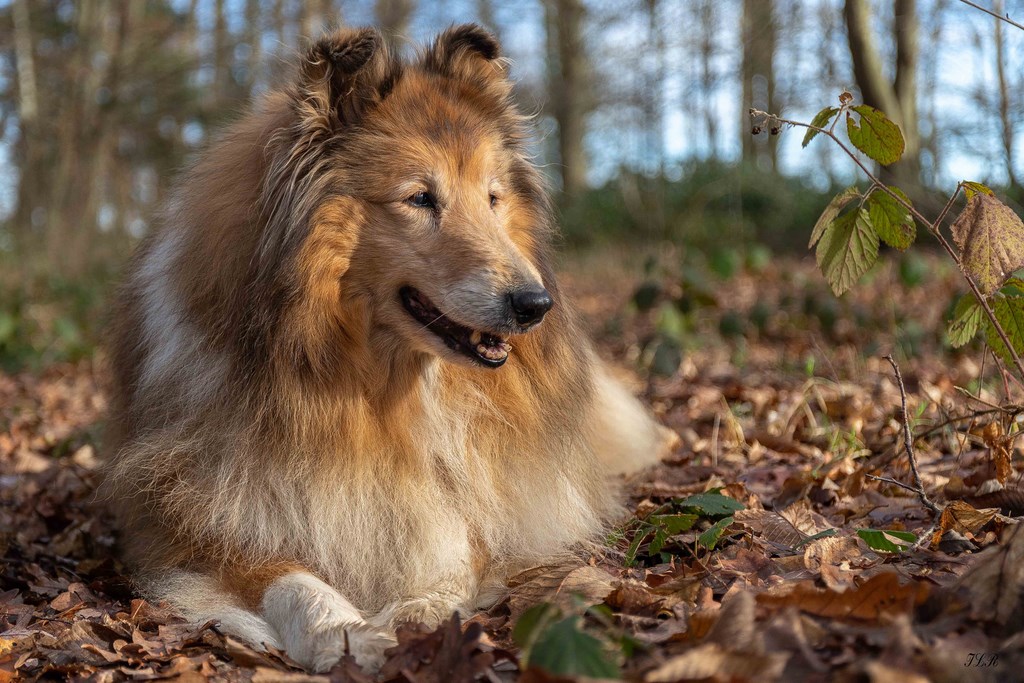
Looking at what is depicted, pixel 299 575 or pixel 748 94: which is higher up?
pixel 748 94

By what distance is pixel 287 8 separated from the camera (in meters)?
18.5

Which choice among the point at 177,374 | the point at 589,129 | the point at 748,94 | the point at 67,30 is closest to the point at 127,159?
the point at 67,30

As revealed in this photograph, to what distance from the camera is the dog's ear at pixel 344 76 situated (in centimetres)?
306

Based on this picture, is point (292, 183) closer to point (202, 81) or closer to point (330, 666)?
point (330, 666)

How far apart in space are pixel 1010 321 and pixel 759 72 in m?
19.0

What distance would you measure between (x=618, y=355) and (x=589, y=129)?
54.7 feet

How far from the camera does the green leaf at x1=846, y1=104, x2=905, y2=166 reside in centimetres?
284

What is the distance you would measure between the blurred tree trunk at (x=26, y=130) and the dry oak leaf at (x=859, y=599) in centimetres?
1515

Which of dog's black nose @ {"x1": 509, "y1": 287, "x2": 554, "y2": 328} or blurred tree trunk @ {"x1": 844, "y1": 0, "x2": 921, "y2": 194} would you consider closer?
dog's black nose @ {"x1": 509, "y1": 287, "x2": 554, "y2": 328}

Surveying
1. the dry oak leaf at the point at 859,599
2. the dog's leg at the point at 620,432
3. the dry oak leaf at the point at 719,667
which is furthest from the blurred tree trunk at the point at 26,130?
the dry oak leaf at the point at 719,667

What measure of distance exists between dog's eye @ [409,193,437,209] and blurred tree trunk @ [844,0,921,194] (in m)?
6.73

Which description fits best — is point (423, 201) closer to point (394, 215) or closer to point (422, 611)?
point (394, 215)

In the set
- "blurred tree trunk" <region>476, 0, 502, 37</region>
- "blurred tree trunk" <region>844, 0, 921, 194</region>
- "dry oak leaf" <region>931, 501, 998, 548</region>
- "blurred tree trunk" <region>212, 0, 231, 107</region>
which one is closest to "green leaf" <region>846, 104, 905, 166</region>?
"dry oak leaf" <region>931, 501, 998, 548</region>

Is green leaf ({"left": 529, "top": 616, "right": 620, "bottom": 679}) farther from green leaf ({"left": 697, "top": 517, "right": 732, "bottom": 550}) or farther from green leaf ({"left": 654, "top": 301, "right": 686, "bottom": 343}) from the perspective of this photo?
green leaf ({"left": 654, "top": 301, "right": 686, "bottom": 343})
